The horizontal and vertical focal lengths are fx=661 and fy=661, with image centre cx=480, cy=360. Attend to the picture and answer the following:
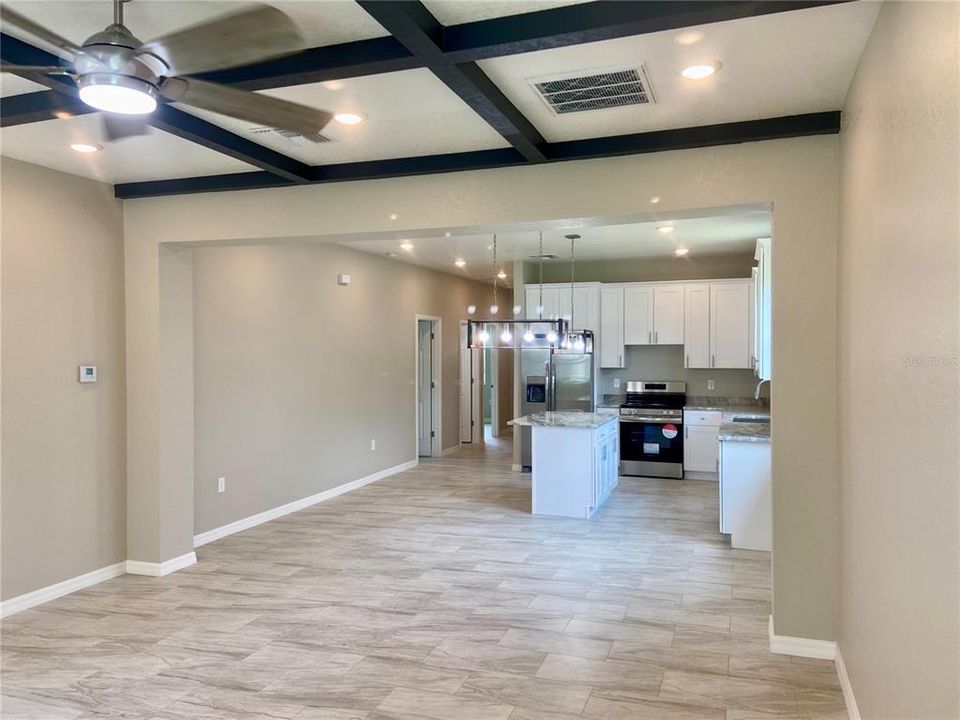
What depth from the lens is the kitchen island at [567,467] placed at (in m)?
6.14

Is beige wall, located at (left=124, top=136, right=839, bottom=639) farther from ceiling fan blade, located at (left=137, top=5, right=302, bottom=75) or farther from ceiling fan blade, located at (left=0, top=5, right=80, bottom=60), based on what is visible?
ceiling fan blade, located at (left=0, top=5, right=80, bottom=60)

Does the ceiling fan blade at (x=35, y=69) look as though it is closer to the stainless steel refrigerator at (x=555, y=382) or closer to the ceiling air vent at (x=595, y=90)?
the ceiling air vent at (x=595, y=90)

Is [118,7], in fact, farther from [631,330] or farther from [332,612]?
[631,330]

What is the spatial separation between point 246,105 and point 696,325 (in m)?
6.86

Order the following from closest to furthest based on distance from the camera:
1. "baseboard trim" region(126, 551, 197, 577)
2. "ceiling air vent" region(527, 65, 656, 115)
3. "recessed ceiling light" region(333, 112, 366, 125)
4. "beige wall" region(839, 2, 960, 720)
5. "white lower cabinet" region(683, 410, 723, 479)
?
"beige wall" region(839, 2, 960, 720) → "ceiling air vent" region(527, 65, 656, 115) → "recessed ceiling light" region(333, 112, 366, 125) → "baseboard trim" region(126, 551, 197, 577) → "white lower cabinet" region(683, 410, 723, 479)

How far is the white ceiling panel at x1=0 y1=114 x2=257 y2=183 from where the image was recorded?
3.44 meters

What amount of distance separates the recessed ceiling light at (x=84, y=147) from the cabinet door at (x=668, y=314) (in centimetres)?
634

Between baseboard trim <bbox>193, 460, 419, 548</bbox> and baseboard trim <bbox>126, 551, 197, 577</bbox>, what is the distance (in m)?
0.45

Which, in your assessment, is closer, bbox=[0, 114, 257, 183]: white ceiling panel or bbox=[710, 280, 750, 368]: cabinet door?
bbox=[0, 114, 257, 183]: white ceiling panel

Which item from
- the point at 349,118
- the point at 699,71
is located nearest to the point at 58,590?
the point at 349,118

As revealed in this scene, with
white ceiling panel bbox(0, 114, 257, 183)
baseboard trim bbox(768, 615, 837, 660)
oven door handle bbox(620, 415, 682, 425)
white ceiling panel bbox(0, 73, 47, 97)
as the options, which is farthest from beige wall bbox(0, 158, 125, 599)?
oven door handle bbox(620, 415, 682, 425)

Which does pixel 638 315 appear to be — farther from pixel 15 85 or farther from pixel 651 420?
pixel 15 85

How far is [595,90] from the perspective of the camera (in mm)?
2908

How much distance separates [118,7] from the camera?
207cm
